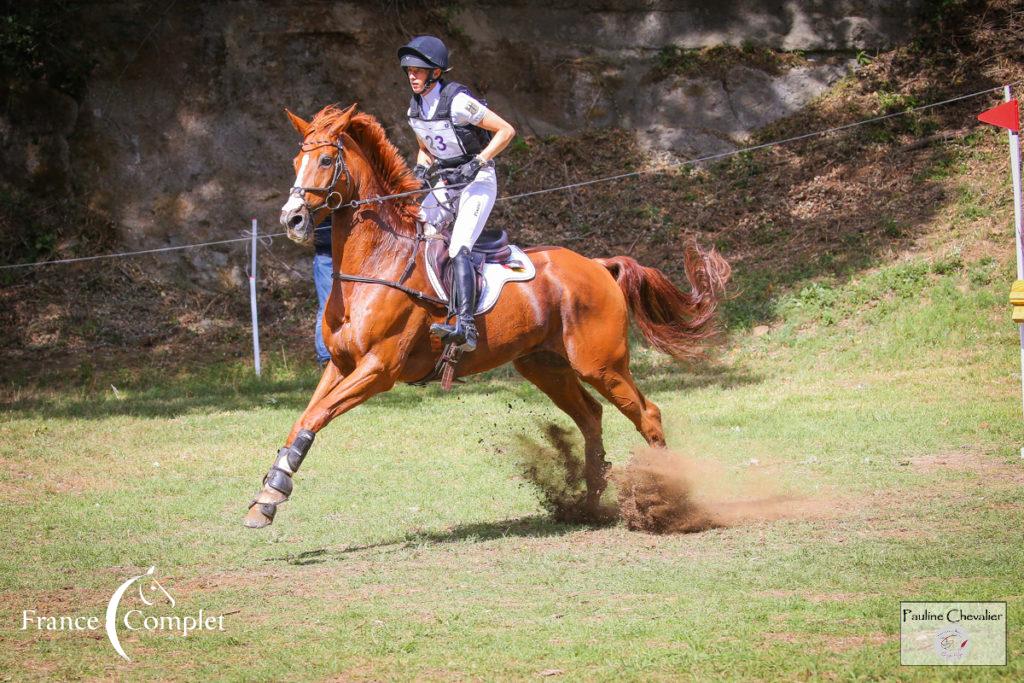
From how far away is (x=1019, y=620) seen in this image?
5488 mm

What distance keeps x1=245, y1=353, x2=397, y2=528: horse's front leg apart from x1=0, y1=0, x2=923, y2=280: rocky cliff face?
12.6 metres

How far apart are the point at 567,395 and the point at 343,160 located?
8.85ft

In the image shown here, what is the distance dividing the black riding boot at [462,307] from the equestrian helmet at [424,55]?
1.33m

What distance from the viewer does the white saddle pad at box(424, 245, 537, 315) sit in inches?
318

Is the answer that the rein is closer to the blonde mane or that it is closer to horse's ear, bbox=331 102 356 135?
the blonde mane

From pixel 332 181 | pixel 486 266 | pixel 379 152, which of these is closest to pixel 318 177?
pixel 332 181

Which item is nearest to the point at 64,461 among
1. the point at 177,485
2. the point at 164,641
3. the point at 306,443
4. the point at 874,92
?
the point at 177,485

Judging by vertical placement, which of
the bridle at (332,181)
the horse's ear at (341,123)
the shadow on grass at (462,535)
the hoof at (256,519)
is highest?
the horse's ear at (341,123)

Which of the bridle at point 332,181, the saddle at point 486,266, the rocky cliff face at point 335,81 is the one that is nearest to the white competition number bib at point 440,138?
the saddle at point 486,266

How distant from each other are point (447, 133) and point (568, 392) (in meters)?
2.32

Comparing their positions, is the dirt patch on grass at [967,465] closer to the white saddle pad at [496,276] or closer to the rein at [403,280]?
the white saddle pad at [496,276]

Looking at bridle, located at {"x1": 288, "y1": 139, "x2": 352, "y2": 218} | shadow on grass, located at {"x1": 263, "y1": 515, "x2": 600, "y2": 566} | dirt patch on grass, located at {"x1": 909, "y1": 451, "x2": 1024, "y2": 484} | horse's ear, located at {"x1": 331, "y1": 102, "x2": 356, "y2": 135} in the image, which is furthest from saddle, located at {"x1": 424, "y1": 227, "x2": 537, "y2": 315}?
dirt patch on grass, located at {"x1": 909, "y1": 451, "x2": 1024, "y2": 484}

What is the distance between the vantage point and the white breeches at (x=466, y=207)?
8195mm

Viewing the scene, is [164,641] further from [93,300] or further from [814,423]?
[93,300]
